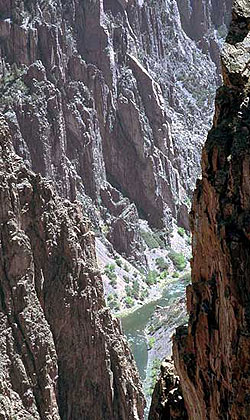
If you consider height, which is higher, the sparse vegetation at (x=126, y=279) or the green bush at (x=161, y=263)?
the green bush at (x=161, y=263)

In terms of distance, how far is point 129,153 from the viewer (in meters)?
154

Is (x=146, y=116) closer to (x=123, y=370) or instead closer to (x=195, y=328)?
(x=123, y=370)

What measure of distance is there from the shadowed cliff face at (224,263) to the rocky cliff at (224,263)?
1 cm

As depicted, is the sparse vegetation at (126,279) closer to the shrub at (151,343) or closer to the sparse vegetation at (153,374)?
the shrub at (151,343)

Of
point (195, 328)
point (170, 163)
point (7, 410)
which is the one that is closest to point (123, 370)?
point (7, 410)

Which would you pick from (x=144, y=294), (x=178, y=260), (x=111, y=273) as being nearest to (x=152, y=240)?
(x=178, y=260)

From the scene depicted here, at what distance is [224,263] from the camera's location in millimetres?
12273

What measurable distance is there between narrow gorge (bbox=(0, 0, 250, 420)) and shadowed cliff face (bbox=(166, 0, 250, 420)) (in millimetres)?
30

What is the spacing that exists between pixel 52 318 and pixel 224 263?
4622cm

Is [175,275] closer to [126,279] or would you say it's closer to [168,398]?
[126,279]

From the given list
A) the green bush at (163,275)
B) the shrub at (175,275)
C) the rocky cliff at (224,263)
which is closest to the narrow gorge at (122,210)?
the rocky cliff at (224,263)

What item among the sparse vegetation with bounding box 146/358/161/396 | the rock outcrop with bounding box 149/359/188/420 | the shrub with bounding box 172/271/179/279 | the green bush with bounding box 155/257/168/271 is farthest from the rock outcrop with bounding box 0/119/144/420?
the green bush with bounding box 155/257/168/271

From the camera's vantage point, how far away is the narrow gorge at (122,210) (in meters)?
13.1

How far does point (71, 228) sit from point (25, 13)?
8186 cm
